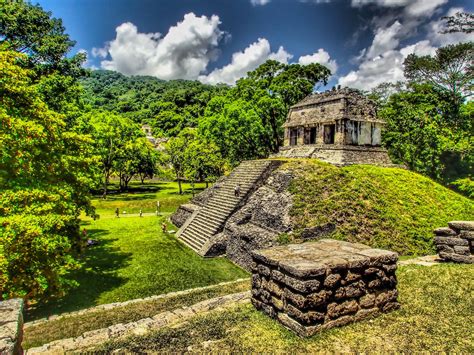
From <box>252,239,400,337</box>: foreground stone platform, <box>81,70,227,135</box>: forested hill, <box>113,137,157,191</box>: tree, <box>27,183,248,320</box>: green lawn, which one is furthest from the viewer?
<box>81,70,227,135</box>: forested hill

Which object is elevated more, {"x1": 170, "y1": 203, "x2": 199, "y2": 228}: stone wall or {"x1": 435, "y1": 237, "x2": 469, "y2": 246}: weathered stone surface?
{"x1": 435, "y1": 237, "x2": 469, "y2": 246}: weathered stone surface

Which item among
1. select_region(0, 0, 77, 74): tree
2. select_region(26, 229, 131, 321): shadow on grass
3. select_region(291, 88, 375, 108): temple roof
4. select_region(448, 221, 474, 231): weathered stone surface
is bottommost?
select_region(26, 229, 131, 321): shadow on grass

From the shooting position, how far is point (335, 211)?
13.1 m

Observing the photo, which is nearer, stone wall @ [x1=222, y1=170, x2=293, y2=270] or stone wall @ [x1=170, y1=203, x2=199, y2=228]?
stone wall @ [x1=222, y1=170, x2=293, y2=270]

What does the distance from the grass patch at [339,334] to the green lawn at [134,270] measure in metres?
5.81

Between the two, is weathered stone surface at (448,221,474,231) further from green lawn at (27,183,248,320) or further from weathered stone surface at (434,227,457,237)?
green lawn at (27,183,248,320)

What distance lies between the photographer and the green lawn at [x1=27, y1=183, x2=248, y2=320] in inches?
391

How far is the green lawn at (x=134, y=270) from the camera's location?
391 inches

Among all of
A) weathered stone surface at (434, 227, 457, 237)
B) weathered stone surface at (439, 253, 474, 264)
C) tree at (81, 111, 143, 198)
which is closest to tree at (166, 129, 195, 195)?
tree at (81, 111, 143, 198)

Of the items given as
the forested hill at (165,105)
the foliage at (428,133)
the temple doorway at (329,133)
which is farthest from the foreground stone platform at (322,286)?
the forested hill at (165,105)

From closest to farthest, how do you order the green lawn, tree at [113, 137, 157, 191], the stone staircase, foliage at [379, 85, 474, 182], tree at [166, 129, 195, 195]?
1. the green lawn
2. the stone staircase
3. foliage at [379, 85, 474, 182]
4. tree at [166, 129, 195, 195]
5. tree at [113, 137, 157, 191]

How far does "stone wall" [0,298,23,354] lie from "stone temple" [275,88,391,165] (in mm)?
19054

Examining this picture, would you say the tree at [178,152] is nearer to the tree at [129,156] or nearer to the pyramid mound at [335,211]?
the tree at [129,156]

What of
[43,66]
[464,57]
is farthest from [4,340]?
[464,57]
